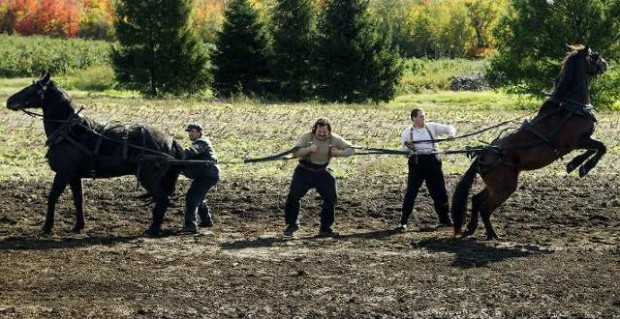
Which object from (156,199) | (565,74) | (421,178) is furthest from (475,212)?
(156,199)

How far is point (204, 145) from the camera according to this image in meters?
12.5

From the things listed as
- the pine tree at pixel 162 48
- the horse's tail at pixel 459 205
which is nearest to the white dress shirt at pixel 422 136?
the horse's tail at pixel 459 205

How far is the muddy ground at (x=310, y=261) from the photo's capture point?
8578 mm

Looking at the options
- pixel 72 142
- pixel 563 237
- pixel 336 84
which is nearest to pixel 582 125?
pixel 563 237

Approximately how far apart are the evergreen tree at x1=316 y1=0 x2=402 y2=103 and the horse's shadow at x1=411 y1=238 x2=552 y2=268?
26.9 metres

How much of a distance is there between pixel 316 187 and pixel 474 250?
2299 millimetres

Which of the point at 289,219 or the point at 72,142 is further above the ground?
the point at 72,142

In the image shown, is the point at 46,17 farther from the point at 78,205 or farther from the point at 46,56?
the point at 78,205

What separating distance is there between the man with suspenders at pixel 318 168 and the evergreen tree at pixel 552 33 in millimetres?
26558

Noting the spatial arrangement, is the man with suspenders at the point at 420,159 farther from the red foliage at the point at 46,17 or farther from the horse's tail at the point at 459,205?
the red foliage at the point at 46,17

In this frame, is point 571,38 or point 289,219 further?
point 571,38

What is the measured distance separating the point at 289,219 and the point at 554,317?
4.81m

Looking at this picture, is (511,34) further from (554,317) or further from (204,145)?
(554,317)

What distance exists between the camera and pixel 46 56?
59906 mm
